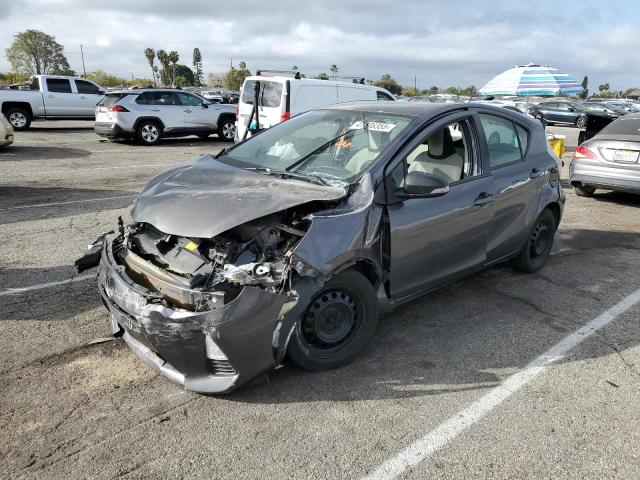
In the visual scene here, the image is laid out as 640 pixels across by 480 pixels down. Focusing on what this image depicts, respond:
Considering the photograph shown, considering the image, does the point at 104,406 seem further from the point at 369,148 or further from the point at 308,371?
the point at 369,148

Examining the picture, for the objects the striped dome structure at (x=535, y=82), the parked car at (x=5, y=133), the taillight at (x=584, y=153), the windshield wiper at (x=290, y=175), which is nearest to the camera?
the windshield wiper at (x=290, y=175)

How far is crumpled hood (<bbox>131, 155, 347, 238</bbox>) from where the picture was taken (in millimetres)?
3053

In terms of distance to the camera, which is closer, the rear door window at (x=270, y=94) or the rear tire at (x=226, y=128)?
the rear door window at (x=270, y=94)

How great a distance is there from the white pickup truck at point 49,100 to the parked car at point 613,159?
682 inches

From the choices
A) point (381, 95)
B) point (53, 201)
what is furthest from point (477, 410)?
point (381, 95)

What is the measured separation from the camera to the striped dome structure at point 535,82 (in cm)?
1321

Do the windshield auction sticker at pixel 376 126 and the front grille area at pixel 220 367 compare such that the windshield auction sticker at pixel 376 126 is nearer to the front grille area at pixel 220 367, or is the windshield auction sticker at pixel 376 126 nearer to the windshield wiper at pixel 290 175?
the windshield wiper at pixel 290 175

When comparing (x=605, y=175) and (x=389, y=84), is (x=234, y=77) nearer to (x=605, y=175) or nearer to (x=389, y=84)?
(x=389, y=84)

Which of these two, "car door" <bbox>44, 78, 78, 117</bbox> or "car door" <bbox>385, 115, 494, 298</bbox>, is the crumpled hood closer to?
"car door" <bbox>385, 115, 494, 298</bbox>

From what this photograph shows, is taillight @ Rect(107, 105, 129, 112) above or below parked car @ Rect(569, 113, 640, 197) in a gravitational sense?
above

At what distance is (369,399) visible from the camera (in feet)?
10.2

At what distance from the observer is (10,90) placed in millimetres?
17672

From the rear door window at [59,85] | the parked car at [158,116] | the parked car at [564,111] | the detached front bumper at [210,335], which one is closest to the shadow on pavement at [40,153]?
the parked car at [158,116]

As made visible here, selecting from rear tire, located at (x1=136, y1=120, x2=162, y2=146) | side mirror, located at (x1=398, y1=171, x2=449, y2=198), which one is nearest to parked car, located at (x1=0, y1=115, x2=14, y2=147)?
rear tire, located at (x1=136, y1=120, x2=162, y2=146)
